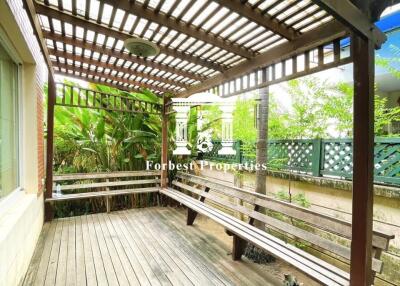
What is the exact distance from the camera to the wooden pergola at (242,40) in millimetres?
1536

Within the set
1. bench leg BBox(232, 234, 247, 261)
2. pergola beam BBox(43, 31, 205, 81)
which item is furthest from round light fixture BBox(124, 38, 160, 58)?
bench leg BBox(232, 234, 247, 261)

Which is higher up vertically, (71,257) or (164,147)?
(164,147)

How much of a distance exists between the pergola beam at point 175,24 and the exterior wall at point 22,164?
2.72 ft

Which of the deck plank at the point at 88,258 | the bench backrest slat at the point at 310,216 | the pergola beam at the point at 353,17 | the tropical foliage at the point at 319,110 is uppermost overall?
the pergola beam at the point at 353,17

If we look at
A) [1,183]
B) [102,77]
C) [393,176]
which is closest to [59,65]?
[102,77]

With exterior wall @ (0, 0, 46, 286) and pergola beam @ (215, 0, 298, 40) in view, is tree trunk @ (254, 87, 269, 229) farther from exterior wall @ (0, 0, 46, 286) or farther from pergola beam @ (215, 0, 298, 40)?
exterior wall @ (0, 0, 46, 286)

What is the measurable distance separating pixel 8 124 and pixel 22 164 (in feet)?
2.04

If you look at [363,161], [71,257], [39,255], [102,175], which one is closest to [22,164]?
[39,255]

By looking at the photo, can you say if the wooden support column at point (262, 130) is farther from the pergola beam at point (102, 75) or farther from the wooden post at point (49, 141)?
the wooden post at point (49, 141)

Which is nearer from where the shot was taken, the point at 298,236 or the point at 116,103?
the point at 298,236

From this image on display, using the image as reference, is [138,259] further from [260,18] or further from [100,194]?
[260,18]

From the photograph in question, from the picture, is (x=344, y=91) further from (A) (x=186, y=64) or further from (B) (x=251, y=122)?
(A) (x=186, y=64)

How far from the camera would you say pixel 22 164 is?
2807 millimetres

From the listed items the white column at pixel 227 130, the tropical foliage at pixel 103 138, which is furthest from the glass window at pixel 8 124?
the white column at pixel 227 130
